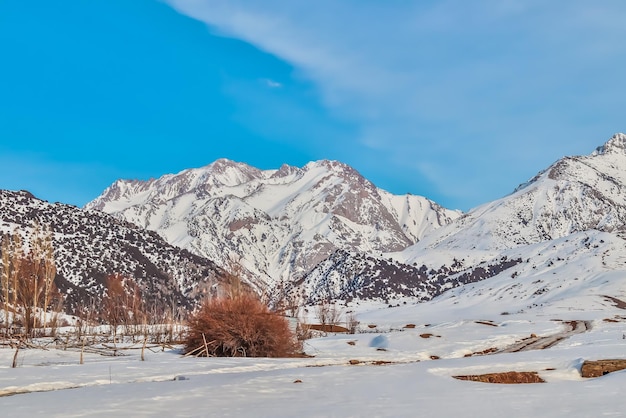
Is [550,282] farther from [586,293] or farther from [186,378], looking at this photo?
[186,378]

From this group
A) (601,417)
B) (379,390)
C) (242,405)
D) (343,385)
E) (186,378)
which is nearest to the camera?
(601,417)

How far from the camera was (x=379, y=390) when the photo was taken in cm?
1442

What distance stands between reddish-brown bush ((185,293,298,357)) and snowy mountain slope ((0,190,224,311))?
116827 mm

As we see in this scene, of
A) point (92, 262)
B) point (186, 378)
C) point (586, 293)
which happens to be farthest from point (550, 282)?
point (186, 378)

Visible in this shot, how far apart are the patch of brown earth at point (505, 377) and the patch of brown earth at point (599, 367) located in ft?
4.90

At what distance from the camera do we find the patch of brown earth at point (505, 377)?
18.1 metres

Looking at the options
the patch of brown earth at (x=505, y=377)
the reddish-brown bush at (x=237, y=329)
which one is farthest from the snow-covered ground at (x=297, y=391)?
the reddish-brown bush at (x=237, y=329)

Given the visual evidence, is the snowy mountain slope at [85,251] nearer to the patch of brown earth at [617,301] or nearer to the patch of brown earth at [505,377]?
the patch of brown earth at [617,301]

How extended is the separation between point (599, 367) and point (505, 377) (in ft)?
9.81

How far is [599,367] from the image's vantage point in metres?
18.7

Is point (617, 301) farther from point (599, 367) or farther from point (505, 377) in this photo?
point (505, 377)

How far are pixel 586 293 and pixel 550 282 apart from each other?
26.1 meters

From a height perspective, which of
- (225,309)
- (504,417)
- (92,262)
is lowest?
(504,417)

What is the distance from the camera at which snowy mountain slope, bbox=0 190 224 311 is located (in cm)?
15262
